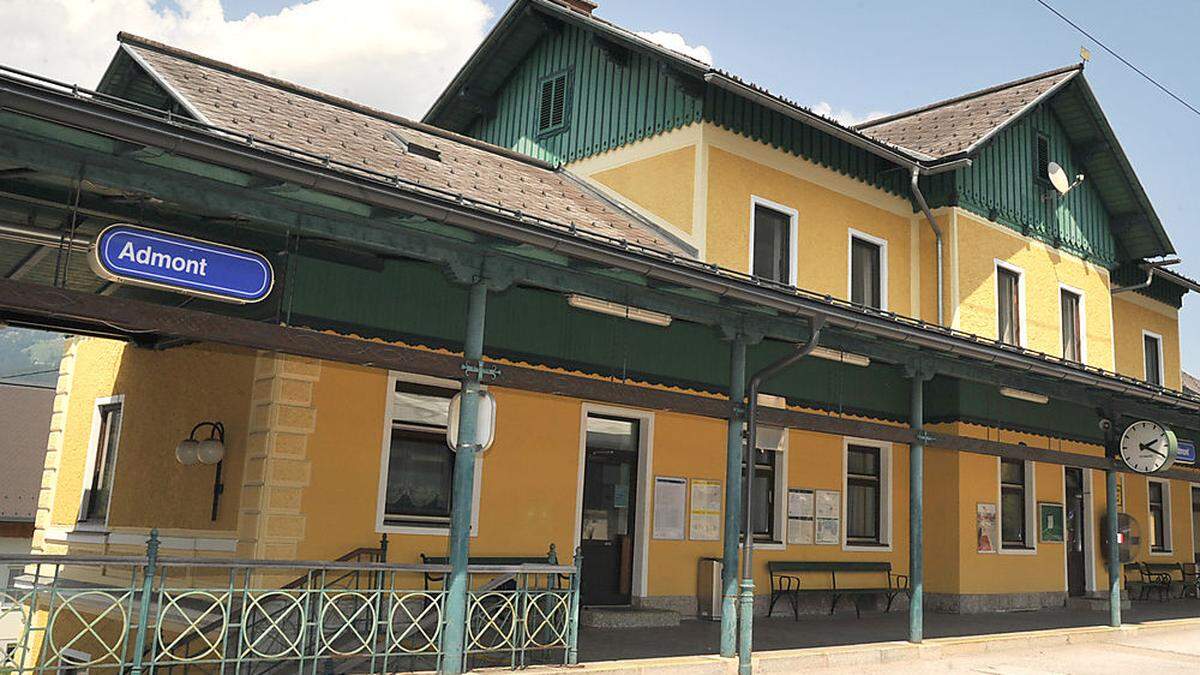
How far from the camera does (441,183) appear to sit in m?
9.59

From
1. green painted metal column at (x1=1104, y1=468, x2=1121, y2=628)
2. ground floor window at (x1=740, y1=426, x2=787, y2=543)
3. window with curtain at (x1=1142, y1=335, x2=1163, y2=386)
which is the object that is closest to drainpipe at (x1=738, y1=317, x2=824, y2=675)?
ground floor window at (x1=740, y1=426, x2=787, y2=543)

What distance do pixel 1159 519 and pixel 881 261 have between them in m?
11.3

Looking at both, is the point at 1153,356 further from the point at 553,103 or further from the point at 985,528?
the point at 553,103

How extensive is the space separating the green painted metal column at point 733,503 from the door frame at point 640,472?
2746mm

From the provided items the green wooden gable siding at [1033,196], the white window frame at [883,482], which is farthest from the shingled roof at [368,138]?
the green wooden gable siding at [1033,196]

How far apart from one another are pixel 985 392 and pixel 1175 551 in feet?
29.7

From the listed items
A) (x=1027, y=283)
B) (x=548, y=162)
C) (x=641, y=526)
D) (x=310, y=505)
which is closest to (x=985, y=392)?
(x=1027, y=283)

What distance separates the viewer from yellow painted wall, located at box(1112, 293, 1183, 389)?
20000 mm

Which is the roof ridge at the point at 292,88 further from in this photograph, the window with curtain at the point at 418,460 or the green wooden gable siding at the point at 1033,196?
the green wooden gable siding at the point at 1033,196

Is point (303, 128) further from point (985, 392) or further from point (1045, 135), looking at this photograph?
point (1045, 135)

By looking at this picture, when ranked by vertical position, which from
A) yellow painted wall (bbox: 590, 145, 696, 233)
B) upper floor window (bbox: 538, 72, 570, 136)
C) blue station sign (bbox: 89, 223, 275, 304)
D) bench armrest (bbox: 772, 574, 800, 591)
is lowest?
bench armrest (bbox: 772, 574, 800, 591)

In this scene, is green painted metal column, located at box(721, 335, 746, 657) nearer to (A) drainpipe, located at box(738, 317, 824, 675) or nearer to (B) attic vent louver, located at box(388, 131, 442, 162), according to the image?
(A) drainpipe, located at box(738, 317, 824, 675)

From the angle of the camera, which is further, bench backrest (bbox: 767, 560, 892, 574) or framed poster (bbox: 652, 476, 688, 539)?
bench backrest (bbox: 767, 560, 892, 574)

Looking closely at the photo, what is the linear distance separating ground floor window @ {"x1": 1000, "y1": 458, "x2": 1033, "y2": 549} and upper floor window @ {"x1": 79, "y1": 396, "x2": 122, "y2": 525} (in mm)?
13408
